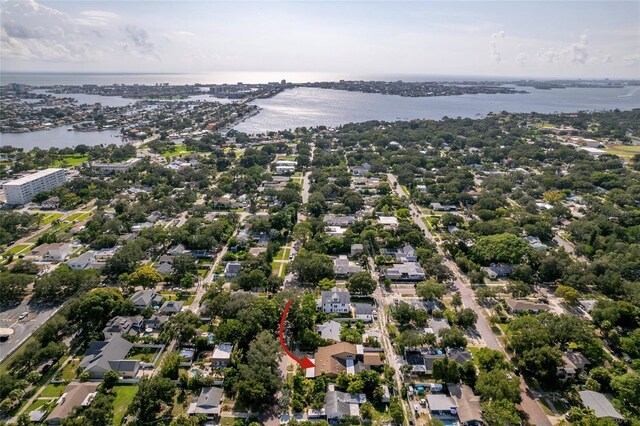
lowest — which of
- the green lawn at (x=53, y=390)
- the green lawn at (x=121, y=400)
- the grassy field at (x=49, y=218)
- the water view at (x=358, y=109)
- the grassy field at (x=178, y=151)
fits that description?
the green lawn at (x=121, y=400)

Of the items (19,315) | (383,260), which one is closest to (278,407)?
(383,260)

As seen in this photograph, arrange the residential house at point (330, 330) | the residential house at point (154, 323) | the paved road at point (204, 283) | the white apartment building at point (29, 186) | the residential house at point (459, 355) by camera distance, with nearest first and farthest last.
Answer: the residential house at point (459, 355) < the residential house at point (330, 330) < the residential house at point (154, 323) < the paved road at point (204, 283) < the white apartment building at point (29, 186)

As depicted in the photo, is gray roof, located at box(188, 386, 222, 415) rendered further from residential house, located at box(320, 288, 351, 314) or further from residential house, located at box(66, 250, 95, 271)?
residential house, located at box(66, 250, 95, 271)

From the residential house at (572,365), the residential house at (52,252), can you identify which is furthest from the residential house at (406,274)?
the residential house at (52,252)

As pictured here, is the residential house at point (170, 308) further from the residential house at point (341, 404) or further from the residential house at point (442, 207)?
the residential house at point (442, 207)

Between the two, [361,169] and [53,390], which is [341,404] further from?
[361,169]

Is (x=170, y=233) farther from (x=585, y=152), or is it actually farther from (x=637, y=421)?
(x=585, y=152)

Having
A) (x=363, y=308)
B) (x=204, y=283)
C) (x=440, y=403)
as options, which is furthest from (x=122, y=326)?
(x=440, y=403)
